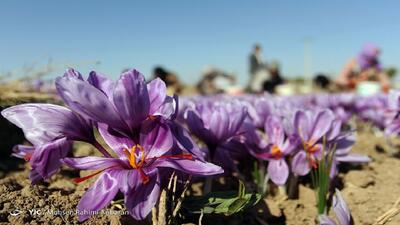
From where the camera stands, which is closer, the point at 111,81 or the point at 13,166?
the point at 111,81

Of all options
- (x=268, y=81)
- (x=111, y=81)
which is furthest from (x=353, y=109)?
(x=268, y=81)

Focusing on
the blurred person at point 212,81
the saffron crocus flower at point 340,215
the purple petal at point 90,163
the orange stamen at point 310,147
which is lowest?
the blurred person at point 212,81

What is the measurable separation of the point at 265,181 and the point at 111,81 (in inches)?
34.9

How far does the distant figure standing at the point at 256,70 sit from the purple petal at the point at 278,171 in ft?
28.2

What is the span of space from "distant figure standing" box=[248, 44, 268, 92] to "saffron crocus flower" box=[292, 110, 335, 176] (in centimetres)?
849

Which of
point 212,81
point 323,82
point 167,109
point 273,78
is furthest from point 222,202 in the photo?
point 323,82

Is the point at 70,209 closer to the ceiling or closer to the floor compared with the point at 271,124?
closer to the floor

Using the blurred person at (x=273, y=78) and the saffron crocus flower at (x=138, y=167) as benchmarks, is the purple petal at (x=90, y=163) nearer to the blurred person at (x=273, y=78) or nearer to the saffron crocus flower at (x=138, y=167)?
the saffron crocus flower at (x=138, y=167)

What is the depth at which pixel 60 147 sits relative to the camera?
53.1 inches

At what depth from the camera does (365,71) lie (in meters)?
8.84

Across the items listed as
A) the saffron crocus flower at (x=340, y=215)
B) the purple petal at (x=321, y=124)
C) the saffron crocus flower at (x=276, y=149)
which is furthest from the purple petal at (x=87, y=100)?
the purple petal at (x=321, y=124)

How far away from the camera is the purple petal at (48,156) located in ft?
4.34

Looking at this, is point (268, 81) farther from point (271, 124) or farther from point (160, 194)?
point (160, 194)

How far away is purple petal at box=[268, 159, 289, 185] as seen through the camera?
6.14 feet
